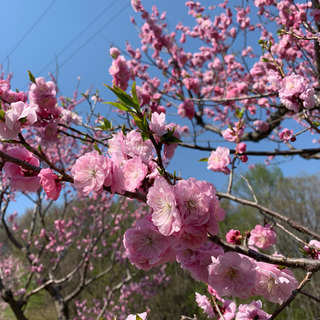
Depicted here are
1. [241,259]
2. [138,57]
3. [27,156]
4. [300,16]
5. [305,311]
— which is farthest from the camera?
[138,57]

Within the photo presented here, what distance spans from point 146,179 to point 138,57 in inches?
238

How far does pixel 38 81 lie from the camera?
1.76m

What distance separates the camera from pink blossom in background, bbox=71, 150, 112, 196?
766mm

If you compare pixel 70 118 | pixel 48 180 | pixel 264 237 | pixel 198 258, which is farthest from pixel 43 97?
pixel 264 237

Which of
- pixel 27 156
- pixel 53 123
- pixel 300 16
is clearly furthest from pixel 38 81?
pixel 300 16

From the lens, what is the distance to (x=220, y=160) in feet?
6.91

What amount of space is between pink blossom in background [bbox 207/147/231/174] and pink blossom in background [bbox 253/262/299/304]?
1243 mm

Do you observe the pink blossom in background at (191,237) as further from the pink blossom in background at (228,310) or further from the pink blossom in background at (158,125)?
the pink blossom in background at (228,310)

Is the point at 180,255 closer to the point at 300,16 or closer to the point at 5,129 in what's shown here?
the point at 5,129

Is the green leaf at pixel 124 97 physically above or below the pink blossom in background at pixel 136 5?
below

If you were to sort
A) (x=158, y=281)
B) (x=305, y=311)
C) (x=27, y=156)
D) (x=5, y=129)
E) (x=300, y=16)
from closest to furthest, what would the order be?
(x=5, y=129), (x=27, y=156), (x=300, y=16), (x=305, y=311), (x=158, y=281)

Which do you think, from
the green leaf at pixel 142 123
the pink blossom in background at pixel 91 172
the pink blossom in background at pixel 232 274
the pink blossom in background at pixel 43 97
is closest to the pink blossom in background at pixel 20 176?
the pink blossom in background at pixel 91 172

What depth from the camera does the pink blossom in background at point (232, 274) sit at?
0.75 meters

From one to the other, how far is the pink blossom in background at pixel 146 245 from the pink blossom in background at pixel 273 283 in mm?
335
